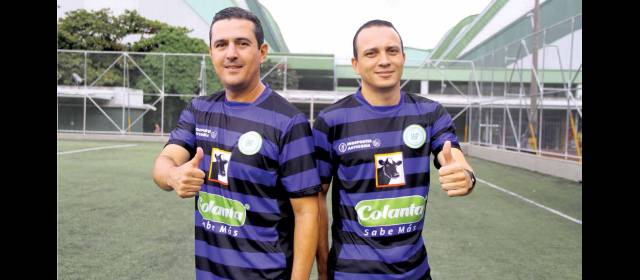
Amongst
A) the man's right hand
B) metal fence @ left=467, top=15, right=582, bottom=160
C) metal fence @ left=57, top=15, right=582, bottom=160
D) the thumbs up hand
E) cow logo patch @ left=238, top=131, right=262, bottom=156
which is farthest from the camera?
metal fence @ left=57, top=15, right=582, bottom=160

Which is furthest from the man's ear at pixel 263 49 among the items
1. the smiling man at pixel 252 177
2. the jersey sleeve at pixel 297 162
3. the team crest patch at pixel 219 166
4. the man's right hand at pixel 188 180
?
the man's right hand at pixel 188 180

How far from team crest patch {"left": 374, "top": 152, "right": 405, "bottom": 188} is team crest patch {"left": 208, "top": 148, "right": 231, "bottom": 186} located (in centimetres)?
67

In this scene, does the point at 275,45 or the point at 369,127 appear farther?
the point at 275,45

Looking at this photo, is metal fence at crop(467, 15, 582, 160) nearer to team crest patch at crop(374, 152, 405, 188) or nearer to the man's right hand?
team crest patch at crop(374, 152, 405, 188)

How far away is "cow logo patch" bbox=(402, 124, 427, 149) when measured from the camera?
95.7 inches

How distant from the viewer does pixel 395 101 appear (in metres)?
2.51

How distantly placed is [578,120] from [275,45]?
18758mm

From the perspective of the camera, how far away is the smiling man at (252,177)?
7.07ft

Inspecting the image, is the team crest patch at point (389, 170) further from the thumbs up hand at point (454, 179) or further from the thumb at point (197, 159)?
the thumb at point (197, 159)

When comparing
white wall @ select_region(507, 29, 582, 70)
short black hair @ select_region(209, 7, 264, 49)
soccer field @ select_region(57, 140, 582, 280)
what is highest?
white wall @ select_region(507, 29, 582, 70)

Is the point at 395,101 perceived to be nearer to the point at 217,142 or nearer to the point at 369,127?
the point at 369,127

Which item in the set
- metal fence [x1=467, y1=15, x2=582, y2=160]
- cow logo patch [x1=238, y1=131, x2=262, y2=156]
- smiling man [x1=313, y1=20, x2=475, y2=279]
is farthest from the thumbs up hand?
metal fence [x1=467, y1=15, x2=582, y2=160]
